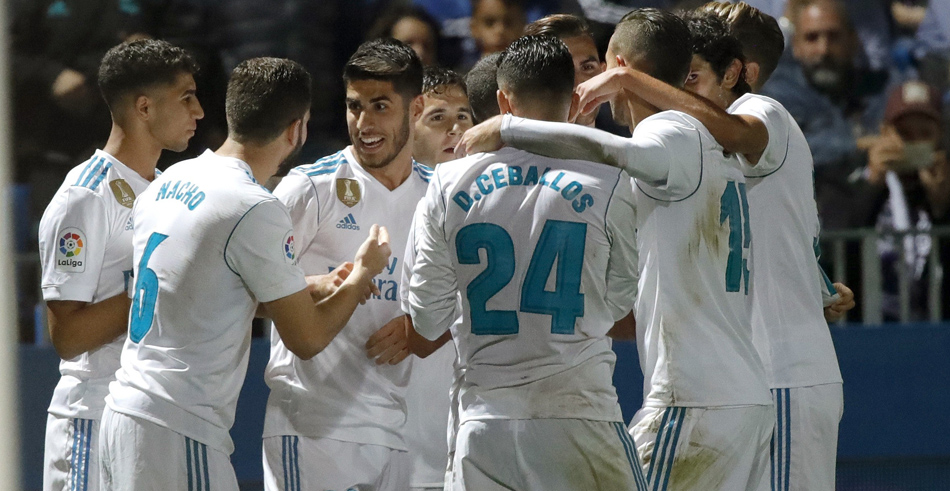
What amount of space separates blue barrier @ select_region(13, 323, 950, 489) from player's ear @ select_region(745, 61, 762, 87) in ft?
8.41

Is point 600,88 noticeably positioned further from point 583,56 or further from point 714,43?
point 583,56

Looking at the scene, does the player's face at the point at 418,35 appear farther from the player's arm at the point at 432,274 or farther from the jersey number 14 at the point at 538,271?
the jersey number 14 at the point at 538,271

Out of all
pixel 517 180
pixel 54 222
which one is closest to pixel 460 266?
pixel 517 180

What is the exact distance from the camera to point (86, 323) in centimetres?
357

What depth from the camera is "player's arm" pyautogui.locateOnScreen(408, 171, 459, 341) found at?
3064 mm

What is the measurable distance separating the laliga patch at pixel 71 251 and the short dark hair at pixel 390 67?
1.06 m

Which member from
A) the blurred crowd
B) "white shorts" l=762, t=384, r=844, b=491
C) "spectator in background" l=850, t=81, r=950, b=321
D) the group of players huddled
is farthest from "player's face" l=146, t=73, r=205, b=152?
"spectator in background" l=850, t=81, r=950, b=321

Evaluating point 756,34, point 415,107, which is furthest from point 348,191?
point 756,34

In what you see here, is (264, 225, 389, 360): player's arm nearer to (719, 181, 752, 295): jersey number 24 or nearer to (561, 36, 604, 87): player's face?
(719, 181, 752, 295): jersey number 24

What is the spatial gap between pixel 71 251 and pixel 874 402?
15.4 feet

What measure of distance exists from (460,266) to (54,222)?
1.50 meters

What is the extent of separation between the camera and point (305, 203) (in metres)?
3.71

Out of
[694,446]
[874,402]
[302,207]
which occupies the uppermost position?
[302,207]

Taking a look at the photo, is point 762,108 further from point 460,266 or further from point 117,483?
point 117,483
